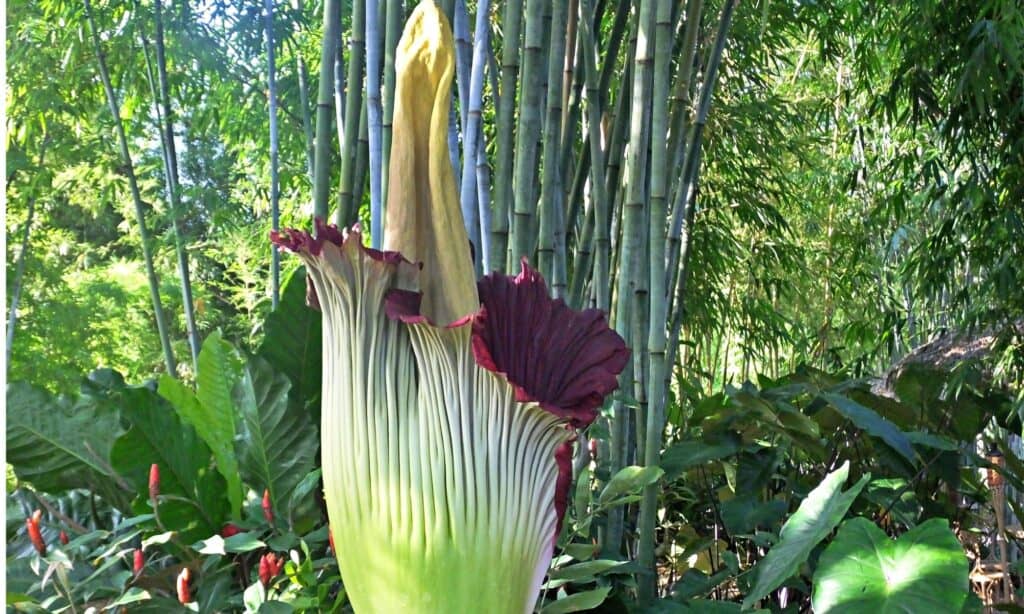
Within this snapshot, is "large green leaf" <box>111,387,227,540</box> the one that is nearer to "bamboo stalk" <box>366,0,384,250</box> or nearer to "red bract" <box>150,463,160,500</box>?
"red bract" <box>150,463,160,500</box>

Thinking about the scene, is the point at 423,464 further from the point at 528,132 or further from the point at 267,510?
the point at 528,132

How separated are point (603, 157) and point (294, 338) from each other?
24.2 inches

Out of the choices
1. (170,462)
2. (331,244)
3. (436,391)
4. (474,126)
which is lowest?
(170,462)

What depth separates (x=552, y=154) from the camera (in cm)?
117

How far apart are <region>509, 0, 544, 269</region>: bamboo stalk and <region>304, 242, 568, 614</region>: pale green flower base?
299 millimetres

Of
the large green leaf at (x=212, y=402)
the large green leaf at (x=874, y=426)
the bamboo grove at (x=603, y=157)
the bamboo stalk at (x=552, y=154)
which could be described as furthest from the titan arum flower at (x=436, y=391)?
the large green leaf at (x=874, y=426)

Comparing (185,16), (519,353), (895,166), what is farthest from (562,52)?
(185,16)

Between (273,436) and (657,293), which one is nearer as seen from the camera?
(273,436)

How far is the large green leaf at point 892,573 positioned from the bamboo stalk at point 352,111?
23.1 inches

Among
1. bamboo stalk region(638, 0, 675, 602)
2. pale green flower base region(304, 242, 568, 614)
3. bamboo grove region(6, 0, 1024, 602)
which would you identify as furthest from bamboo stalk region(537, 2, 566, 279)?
pale green flower base region(304, 242, 568, 614)

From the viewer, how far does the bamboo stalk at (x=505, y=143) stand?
3.36ft

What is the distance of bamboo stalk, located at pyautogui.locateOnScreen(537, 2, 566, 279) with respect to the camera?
1157 mm

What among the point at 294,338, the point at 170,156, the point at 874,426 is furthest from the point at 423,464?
the point at 170,156

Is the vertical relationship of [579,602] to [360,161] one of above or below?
below
